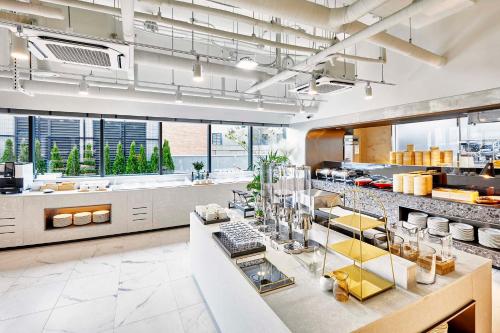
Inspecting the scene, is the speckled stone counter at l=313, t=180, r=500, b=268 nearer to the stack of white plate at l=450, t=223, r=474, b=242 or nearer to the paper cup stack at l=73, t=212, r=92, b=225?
the stack of white plate at l=450, t=223, r=474, b=242

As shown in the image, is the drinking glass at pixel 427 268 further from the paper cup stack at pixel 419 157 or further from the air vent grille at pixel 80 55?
the paper cup stack at pixel 419 157

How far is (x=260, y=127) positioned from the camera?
7.38 m

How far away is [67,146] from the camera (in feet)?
18.1

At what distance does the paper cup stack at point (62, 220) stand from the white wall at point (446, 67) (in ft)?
19.2

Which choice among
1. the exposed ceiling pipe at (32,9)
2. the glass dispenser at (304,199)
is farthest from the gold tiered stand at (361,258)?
the exposed ceiling pipe at (32,9)

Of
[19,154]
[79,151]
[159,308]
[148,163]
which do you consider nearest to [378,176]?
[159,308]

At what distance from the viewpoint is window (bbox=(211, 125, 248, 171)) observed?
6.98 m

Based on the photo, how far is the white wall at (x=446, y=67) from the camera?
3.28 m

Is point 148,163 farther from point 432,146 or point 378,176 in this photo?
point 432,146

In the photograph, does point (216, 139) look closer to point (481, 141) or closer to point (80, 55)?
point (80, 55)

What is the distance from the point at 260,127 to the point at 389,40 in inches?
182

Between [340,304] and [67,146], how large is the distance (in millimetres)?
6165

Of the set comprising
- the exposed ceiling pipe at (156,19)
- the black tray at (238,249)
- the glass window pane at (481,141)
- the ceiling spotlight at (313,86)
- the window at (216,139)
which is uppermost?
the exposed ceiling pipe at (156,19)

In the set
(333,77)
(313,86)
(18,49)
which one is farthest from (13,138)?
(333,77)
